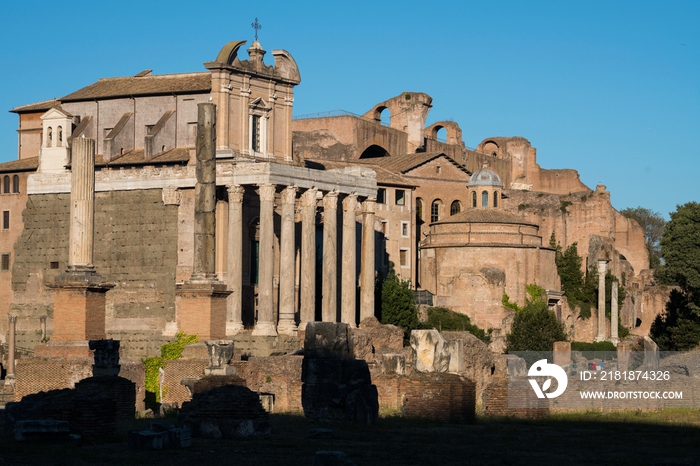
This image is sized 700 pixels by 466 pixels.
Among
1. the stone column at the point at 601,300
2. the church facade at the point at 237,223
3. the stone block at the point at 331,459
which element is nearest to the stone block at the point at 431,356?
the stone block at the point at 331,459

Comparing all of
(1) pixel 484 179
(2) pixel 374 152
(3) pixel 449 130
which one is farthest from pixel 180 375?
(3) pixel 449 130

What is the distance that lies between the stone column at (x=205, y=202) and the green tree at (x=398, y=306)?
69.8ft

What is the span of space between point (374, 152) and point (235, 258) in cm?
2641

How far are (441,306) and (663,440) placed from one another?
35.7m

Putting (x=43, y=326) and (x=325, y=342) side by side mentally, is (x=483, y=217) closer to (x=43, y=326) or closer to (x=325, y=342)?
(x=43, y=326)

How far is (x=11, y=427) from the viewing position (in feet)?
64.7

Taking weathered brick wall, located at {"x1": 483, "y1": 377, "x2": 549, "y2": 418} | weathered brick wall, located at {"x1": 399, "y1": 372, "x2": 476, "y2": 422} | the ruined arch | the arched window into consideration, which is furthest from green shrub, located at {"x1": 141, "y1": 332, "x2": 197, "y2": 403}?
the ruined arch

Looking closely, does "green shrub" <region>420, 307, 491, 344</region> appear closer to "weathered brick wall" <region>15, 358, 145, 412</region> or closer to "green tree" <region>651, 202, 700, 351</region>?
"green tree" <region>651, 202, 700, 351</region>

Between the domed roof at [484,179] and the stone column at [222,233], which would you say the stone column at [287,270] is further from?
the domed roof at [484,179]

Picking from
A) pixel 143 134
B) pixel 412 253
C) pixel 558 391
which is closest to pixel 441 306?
pixel 412 253

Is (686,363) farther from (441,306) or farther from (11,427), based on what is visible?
(11,427)

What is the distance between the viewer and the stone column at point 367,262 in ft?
163

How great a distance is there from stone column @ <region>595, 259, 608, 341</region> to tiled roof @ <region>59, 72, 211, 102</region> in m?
19.6

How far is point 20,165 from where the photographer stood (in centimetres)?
5172
